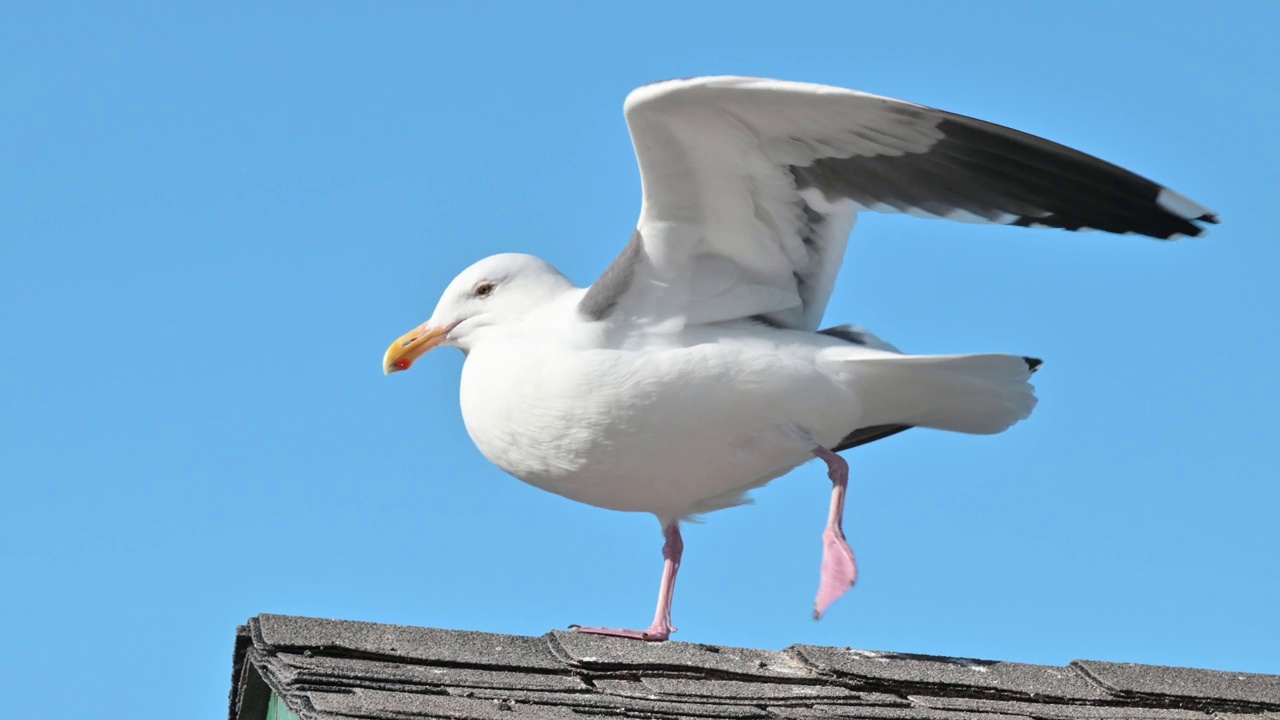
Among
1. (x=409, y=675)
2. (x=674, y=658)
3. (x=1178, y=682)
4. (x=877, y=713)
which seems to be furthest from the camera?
(x=1178, y=682)

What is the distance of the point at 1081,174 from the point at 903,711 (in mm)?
2011

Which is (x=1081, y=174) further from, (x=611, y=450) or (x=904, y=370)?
(x=611, y=450)

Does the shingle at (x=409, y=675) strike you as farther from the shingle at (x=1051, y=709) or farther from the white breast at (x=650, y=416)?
the white breast at (x=650, y=416)

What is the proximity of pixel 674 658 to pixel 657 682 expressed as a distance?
0.42 ft

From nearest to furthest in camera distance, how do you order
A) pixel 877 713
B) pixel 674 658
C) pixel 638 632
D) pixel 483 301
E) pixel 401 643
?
pixel 401 643
pixel 877 713
pixel 674 658
pixel 638 632
pixel 483 301

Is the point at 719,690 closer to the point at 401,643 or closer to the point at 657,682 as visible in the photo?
the point at 657,682

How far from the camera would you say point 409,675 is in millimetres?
2973

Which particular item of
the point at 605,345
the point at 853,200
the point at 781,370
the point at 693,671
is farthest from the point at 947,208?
the point at 693,671

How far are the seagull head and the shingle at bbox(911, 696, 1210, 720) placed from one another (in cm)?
219

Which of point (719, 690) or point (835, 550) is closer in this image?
point (719, 690)

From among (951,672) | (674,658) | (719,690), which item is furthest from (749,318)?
(719,690)

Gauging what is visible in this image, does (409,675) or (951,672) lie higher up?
(951,672)

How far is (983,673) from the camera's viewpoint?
356 centimetres

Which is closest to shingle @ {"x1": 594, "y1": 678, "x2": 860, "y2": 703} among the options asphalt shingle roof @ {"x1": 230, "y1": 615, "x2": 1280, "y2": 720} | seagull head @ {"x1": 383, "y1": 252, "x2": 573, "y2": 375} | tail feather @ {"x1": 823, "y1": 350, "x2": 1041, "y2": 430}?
asphalt shingle roof @ {"x1": 230, "y1": 615, "x2": 1280, "y2": 720}
